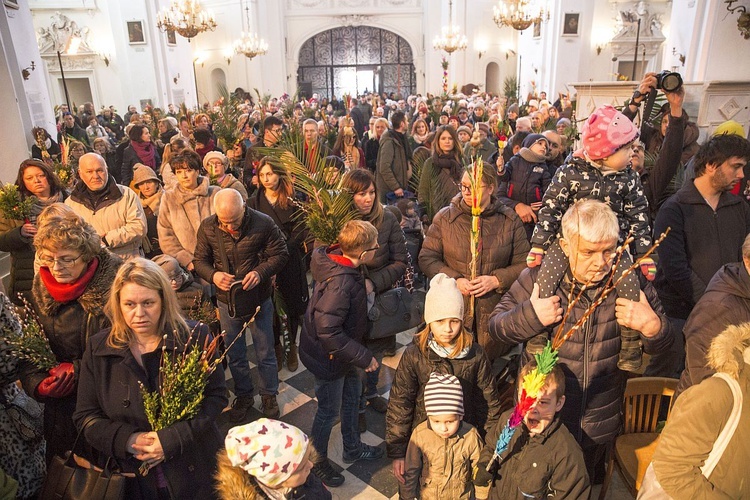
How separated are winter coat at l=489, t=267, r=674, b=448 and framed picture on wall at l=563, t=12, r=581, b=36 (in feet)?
58.8

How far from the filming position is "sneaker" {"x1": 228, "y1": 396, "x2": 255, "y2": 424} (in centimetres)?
361

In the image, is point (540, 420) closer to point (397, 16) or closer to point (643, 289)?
point (643, 289)

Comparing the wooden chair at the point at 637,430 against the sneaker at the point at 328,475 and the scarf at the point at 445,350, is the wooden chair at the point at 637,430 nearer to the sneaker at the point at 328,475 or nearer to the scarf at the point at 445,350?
the scarf at the point at 445,350

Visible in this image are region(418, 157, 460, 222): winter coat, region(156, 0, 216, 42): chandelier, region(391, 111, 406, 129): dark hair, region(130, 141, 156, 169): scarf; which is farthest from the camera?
region(156, 0, 216, 42): chandelier

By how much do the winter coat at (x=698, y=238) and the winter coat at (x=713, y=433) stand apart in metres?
1.60

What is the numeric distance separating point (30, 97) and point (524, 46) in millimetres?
18974

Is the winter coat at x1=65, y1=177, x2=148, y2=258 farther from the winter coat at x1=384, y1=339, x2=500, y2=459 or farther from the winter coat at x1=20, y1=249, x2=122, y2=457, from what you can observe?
the winter coat at x1=384, y1=339, x2=500, y2=459

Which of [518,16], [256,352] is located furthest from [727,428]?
[518,16]

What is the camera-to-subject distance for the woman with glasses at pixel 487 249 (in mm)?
3115

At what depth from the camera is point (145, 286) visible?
2.15 m

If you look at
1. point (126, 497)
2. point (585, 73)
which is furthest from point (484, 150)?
point (585, 73)

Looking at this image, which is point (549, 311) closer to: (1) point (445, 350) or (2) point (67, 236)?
(1) point (445, 350)

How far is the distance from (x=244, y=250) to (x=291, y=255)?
68 centimetres

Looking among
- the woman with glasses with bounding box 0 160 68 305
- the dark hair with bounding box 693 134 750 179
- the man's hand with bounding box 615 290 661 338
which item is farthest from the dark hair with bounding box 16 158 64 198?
the dark hair with bounding box 693 134 750 179
